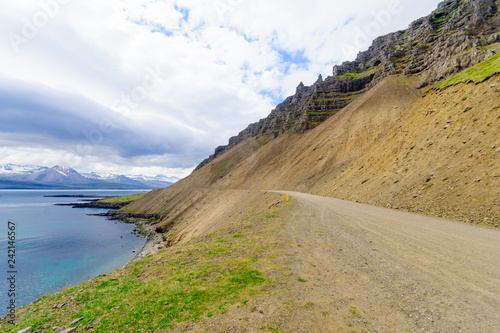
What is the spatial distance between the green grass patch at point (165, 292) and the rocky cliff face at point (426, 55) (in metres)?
65.6

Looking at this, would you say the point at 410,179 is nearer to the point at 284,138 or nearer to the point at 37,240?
the point at 284,138

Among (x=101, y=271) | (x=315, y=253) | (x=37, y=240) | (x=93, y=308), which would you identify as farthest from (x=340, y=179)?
(x=37, y=240)

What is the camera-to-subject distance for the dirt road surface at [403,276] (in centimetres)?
555

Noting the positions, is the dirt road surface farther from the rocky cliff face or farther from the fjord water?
the rocky cliff face

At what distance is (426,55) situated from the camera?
6875 centimetres

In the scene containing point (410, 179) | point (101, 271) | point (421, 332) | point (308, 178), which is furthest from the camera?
point (308, 178)

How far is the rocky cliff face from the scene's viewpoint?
5147 cm

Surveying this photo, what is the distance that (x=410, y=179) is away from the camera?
80.5 ft

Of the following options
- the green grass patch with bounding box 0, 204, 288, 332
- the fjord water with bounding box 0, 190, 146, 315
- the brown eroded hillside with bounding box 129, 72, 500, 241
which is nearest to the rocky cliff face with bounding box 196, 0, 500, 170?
the brown eroded hillside with bounding box 129, 72, 500, 241

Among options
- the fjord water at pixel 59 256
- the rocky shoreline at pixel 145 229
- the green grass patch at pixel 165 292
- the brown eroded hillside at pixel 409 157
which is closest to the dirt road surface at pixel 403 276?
the green grass patch at pixel 165 292

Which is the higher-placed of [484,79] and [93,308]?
[484,79]

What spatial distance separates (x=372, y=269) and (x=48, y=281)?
48.0 metres

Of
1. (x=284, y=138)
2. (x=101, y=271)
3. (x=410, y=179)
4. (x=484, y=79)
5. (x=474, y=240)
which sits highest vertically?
(x=284, y=138)

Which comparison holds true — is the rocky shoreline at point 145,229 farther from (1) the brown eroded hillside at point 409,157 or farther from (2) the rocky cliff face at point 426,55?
(2) the rocky cliff face at point 426,55
